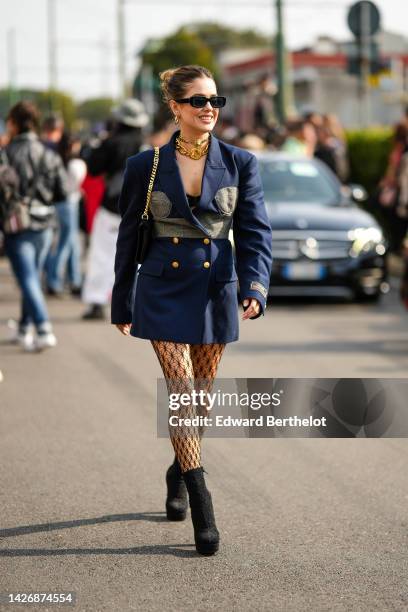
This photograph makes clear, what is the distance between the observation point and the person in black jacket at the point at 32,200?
10883mm

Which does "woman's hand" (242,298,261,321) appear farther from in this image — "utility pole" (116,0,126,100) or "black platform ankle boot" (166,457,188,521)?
"utility pole" (116,0,126,100)

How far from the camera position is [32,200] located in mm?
10938

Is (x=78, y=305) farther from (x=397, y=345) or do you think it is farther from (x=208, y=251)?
(x=208, y=251)

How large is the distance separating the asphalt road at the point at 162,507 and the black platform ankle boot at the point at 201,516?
0.05 m

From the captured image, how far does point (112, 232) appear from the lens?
12383 millimetres

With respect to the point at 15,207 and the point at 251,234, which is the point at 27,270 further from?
the point at 251,234

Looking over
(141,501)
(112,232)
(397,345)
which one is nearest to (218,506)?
(141,501)

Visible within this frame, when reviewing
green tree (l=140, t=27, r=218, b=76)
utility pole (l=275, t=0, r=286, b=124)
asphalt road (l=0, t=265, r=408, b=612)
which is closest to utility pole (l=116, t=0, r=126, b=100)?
utility pole (l=275, t=0, r=286, b=124)

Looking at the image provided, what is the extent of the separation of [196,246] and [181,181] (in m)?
0.26

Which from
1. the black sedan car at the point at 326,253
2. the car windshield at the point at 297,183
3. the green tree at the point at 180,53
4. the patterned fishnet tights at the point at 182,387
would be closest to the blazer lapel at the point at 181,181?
the patterned fishnet tights at the point at 182,387

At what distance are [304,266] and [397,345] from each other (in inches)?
104

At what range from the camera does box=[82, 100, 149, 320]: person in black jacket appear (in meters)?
12.0

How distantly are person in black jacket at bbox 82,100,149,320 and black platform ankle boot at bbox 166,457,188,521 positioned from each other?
6337 mm

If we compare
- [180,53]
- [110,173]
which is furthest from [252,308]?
[180,53]
